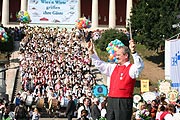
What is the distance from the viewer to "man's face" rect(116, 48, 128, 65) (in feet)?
22.3

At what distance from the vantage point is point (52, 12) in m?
63.0

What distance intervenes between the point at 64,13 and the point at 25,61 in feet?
91.3

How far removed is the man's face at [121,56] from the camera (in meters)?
6.80

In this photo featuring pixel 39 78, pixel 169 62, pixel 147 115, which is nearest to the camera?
pixel 147 115

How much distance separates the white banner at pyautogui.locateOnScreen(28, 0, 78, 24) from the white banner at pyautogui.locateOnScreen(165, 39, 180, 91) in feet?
133

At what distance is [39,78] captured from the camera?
3025 cm

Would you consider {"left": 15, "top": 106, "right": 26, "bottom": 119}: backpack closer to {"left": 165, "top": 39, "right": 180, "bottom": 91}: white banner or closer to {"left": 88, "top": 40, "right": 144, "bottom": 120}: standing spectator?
{"left": 165, "top": 39, "right": 180, "bottom": 91}: white banner

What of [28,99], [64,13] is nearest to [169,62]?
[28,99]

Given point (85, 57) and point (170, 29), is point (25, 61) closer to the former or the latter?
point (85, 57)

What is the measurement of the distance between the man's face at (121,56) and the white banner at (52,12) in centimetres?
5583

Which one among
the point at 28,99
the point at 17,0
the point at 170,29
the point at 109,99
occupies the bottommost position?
the point at 28,99

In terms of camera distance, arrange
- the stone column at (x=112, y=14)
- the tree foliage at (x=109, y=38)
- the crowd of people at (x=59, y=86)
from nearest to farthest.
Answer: the crowd of people at (x=59, y=86) → the tree foliage at (x=109, y=38) → the stone column at (x=112, y=14)

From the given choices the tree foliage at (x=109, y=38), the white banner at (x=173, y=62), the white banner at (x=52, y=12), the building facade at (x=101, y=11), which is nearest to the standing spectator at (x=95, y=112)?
the white banner at (x=173, y=62)

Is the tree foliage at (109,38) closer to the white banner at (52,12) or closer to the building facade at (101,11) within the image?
the white banner at (52,12)
